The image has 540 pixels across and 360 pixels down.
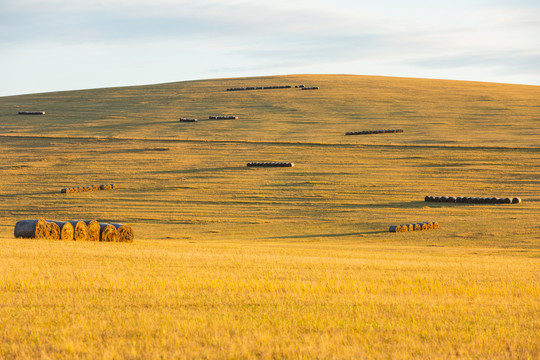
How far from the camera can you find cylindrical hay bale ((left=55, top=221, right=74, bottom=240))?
24.7m

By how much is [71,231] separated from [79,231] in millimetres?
318

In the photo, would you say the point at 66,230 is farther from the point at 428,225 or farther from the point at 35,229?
the point at 428,225

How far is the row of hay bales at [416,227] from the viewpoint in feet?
110

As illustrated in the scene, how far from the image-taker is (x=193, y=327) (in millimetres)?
9859

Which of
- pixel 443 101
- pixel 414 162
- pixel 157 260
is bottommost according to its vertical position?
pixel 157 260

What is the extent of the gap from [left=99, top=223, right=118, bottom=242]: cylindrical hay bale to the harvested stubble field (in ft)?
3.29

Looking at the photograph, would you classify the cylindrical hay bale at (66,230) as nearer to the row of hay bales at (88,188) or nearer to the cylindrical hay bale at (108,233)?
the cylindrical hay bale at (108,233)

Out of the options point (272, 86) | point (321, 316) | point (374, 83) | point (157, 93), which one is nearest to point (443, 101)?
point (374, 83)

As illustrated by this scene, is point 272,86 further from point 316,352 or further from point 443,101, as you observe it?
point 316,352

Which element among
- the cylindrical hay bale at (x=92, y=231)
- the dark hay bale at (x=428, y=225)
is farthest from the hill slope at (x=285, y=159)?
the cylindrical hay bale at (x=92, y=231)

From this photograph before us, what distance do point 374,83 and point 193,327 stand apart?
98193 millimetres

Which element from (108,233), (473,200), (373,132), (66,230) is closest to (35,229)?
(66,230)

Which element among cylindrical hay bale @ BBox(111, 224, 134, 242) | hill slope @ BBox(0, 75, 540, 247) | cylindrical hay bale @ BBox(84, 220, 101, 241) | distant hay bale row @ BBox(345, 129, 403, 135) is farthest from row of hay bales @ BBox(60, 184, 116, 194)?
distant hay bale row @ BBox(345, 129, 403, 135)

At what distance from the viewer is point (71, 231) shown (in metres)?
25.0
